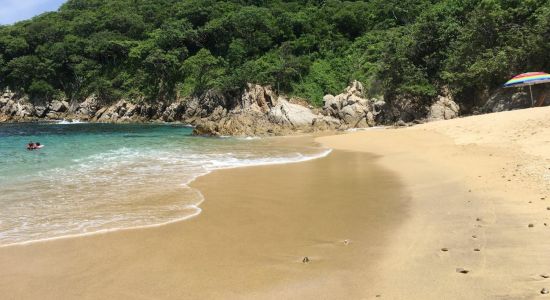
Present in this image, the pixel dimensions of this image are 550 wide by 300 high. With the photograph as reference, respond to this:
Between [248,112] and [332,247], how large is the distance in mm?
35566

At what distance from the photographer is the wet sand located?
5004mm

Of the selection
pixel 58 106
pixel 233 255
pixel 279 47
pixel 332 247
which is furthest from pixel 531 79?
pixel 58 106

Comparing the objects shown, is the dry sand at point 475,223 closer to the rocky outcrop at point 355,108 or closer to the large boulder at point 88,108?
the rocky outcrop at point 355,108

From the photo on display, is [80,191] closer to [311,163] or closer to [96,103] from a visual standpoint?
[311,163]

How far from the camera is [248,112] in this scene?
4131cm

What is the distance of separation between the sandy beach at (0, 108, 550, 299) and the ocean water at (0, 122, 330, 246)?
79cm

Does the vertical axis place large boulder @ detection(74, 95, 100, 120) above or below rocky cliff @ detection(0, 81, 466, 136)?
above

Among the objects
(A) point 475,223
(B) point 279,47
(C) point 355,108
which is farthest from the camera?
(B) point 279,47

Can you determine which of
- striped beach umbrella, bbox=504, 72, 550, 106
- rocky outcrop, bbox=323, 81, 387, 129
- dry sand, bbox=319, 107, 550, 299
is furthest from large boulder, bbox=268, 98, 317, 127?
dry sand, bbox=319, 107, 550, 299

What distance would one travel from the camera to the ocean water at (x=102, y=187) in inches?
325

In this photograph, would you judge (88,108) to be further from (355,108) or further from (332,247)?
(332,247)

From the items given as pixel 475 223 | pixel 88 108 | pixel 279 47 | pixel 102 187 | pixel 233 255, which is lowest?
pixel 475 223

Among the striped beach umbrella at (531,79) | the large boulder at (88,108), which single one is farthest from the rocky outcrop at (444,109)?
the large boulder at (88,108)

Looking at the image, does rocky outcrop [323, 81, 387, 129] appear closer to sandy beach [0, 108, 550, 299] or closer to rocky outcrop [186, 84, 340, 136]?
rocky outcrop [186, 84, 340, 136]
